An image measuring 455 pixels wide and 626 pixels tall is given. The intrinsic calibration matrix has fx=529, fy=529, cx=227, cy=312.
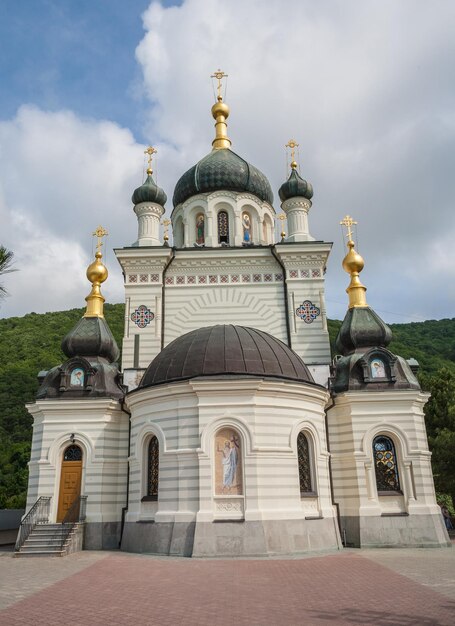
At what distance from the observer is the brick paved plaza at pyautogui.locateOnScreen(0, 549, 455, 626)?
708 cm

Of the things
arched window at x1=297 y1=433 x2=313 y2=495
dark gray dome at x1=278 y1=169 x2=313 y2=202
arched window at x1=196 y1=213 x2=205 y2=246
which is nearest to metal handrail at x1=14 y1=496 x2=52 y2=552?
arched window at x1=297 y1=433 x2=313 y2=495

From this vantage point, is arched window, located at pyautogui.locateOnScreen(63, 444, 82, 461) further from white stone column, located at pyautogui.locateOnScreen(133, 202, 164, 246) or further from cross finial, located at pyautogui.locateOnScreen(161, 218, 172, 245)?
cross finial, located at pyautogui.locateOnScreen(161, 218, 172, 245)

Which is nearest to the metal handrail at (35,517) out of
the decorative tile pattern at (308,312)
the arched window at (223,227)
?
the decorative tile pattern at (308,312)

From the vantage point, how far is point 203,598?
27.0 feet

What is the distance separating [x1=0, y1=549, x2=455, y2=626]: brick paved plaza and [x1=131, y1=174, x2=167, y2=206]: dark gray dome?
1541 cm

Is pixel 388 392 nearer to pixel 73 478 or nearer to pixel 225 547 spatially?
pixel 225 547

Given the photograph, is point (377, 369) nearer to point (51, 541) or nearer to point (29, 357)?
point (51, 541)

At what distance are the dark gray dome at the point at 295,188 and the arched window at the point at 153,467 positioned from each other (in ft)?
42.7

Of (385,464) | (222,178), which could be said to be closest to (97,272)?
(222,178)

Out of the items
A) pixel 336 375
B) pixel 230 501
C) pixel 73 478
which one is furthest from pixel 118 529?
pixel 336 375

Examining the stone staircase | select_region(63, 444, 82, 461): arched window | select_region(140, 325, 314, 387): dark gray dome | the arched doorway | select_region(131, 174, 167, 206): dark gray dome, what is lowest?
the stone staircase

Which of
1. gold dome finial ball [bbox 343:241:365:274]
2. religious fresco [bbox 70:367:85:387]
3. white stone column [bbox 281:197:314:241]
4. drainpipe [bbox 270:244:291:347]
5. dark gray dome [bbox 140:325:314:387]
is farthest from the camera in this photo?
white stone column [bbox 281:197:314:241]

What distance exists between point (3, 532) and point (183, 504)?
11.1 m

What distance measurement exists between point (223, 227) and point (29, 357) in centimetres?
2542
